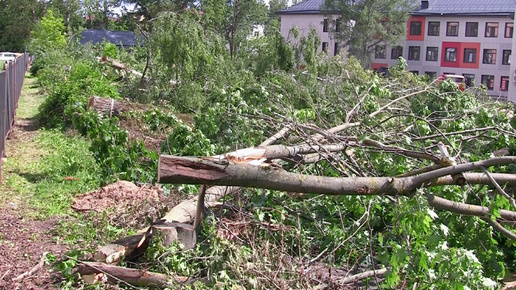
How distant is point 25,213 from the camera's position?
6.60 m

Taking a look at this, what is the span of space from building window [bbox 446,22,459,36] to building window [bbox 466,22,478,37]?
87 cm

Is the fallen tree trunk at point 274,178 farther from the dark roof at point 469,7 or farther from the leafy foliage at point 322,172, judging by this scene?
the dark roof at point 469,7

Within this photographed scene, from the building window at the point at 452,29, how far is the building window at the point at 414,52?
269 cm

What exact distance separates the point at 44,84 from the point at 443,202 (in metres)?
15.1

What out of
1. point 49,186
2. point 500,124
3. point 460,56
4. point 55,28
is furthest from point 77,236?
point 460,56

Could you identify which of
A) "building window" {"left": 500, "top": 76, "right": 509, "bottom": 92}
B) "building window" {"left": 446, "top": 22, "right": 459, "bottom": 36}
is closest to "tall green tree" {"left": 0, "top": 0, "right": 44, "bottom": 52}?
"building window" {"left": 446, "top": 22, "right": 459, "bottom": 36}

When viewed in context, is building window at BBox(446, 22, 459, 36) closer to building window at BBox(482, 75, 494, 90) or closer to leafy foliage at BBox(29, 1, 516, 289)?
building window at BBox(482, 75, 494, 90)

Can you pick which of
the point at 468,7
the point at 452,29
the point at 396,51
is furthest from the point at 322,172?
the point at 396,51

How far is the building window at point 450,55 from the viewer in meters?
50.2

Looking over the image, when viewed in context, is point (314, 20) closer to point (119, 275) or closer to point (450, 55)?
point (450, 55)

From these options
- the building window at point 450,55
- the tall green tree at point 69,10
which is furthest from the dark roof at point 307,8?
the tall green tree at point 69,10

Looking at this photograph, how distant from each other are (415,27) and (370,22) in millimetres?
5938

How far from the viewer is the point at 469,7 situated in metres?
50.0

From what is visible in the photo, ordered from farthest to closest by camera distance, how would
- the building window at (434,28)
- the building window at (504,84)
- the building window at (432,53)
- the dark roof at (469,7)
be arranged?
1. the building window at (434,28)
2. the building window at (432,53)
3. the dark roof at (469,7)
4. the building window at (504,84)
